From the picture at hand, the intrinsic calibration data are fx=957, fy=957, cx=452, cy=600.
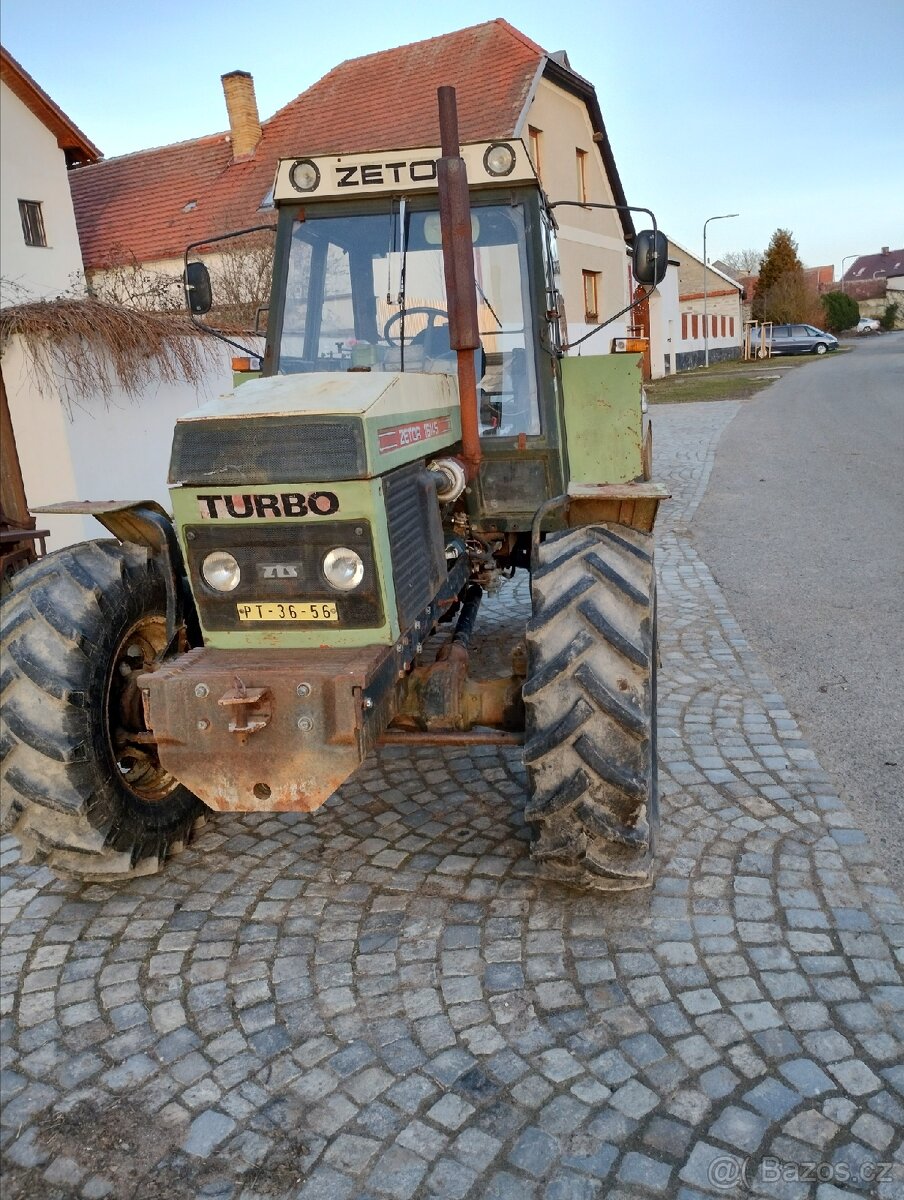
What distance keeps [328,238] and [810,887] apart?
11.0 feet

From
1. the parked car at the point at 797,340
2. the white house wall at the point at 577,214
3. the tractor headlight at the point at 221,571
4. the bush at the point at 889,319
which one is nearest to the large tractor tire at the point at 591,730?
the tractor headlight at the point at 221,571

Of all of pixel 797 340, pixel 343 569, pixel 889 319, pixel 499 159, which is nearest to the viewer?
pixel 343 569

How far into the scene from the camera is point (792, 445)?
14.3 meters

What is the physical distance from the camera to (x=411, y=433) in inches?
130

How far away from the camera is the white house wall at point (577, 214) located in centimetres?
2058

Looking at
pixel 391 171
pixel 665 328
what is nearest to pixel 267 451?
pixel 391 171

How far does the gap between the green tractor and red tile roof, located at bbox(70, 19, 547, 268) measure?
15.2 metres

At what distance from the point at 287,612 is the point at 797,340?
46.4 meters

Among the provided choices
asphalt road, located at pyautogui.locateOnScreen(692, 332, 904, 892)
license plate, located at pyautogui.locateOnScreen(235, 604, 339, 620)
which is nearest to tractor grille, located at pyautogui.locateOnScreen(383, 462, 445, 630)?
license plate, located at pyautogui.locateOnScreen(235, 604, 339, 620)

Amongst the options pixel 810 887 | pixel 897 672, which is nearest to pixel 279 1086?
pixel 810 887

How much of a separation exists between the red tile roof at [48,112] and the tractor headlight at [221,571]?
54.7ft

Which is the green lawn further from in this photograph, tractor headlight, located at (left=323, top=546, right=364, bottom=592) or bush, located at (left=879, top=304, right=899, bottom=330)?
bush, located at (left=879, top=304, right=899, bottom=330)

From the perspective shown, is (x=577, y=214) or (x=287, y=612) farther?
(x=577, y=214)

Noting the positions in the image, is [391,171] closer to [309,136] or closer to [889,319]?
[309,136]
